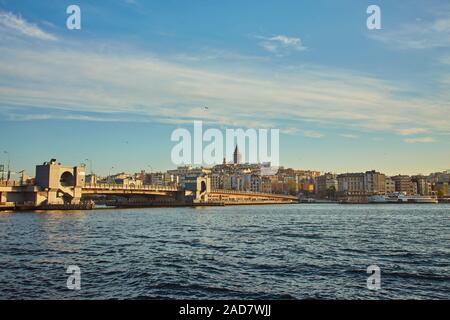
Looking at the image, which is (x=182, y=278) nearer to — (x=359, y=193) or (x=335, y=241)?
(x=335, y=241)

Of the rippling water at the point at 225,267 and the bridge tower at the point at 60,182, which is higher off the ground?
the bridge tower at the point at 60,182

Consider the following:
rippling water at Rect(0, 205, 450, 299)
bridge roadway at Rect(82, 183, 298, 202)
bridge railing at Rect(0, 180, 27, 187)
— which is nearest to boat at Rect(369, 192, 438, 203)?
bridge roadway at Rect(82, 183, 298, 202)

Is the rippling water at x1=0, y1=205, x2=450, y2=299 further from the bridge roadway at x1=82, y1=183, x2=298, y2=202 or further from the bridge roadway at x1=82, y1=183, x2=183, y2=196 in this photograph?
the bridge roadway at x1=82, y1=183, x2=298, y2=202

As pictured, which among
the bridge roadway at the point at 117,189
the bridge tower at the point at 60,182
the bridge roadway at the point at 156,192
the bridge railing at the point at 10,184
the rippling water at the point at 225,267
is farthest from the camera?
the bridge roadway at the point at 156,192

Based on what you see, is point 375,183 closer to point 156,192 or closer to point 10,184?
point 156,192

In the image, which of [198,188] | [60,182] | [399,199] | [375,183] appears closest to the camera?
[60,182]

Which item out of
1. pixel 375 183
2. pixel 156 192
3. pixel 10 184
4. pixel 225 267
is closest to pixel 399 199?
pixel 375 183

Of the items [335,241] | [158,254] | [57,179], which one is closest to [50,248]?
[158,254]

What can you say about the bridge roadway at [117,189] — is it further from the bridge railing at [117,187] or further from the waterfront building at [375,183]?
the waterfront building at [375,183]

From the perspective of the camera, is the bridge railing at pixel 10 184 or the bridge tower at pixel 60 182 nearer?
the bridge railing at pixel 10 184

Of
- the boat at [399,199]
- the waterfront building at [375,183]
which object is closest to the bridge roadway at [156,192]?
the boat at [399,199]

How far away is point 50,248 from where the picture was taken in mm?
26625
